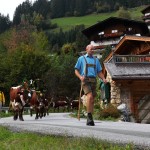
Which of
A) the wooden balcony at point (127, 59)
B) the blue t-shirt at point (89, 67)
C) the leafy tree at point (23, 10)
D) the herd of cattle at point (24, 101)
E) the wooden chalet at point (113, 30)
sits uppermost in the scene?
the leafy tree at point (23, 10)

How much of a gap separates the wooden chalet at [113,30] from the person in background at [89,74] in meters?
74.9

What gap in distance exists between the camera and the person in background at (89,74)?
11.6 metres

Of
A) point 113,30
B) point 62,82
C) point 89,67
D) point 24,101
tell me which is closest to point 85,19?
point 113,30

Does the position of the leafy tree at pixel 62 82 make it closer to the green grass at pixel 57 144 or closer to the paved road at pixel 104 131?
the paved road at pixel 104 131

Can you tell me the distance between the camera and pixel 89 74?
38.4 ft

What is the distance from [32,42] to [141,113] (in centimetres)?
6291

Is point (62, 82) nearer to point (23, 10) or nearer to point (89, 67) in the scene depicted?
point (89, 67)

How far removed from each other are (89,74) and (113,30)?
254 feet

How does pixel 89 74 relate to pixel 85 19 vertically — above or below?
below

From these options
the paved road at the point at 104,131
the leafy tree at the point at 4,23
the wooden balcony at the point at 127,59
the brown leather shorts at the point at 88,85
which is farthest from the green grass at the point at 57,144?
the leafy tree at the point at 4,23

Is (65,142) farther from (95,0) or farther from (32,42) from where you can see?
(95,0)

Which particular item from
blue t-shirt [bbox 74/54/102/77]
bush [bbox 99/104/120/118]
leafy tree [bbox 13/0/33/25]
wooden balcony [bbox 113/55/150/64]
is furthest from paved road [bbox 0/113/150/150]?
leafy tree [bbox 13/0/33/25]

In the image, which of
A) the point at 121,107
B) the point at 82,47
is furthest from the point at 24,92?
the point at 82,47

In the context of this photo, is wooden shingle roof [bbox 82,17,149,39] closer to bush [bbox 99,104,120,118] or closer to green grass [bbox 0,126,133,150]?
bush [bbox 99,104,120,118]
